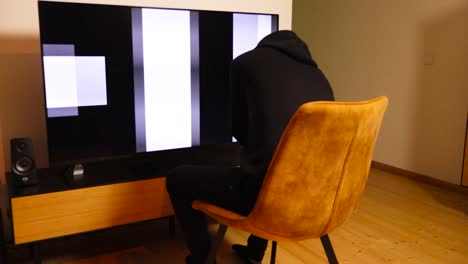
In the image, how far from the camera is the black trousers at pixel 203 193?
69.1 inches

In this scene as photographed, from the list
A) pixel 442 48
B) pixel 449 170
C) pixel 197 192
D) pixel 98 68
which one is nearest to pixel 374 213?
pixel 449 170

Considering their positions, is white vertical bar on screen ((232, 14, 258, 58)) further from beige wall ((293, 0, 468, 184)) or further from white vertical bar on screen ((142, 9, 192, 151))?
beige wall ((293, 0, 468, 184))

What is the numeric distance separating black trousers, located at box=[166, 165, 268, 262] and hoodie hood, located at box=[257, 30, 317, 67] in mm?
484

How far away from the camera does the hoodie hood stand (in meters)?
1.75

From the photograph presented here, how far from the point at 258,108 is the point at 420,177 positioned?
110 inches

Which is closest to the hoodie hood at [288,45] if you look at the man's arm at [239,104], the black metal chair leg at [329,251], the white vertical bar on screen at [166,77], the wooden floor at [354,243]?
the man's arm at [239,104]

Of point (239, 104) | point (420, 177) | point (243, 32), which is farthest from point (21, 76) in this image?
point (420, 177)

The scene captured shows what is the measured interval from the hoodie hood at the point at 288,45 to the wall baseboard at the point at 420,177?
2464mm

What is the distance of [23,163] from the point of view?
7.04 ft

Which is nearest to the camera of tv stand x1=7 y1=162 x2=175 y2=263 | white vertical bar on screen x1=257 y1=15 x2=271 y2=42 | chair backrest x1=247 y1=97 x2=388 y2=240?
chair backrest x1=247 y1=97 x2=388 y2=240

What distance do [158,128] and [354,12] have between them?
2.78m

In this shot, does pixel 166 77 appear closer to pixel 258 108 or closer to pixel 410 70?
pixel 258 108

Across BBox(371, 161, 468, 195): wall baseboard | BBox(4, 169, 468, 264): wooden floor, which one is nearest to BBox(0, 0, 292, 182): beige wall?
BBox(4, 169, 468, 264): wooden floor

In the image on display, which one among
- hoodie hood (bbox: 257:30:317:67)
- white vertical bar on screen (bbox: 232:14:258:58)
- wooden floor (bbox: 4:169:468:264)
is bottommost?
wooden floor (bbox: 4:169:468:264)
